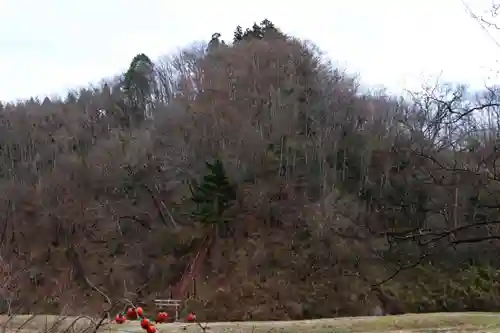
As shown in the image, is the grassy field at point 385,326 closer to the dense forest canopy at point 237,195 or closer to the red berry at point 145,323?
the dense forest canopy at point 237,195

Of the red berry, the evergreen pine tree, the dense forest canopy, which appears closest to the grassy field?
the dense forest canopy

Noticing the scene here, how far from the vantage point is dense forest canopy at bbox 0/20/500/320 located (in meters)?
25.9

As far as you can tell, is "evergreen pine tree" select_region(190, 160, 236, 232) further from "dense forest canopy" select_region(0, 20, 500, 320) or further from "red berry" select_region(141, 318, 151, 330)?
"red berry" select_region(141, 318, 151, 330)

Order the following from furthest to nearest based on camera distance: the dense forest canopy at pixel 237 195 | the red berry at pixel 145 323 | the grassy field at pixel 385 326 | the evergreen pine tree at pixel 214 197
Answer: the evergreen pine tree at pixel 214 197
the dense forest canopy at pixel 237 195
the grassy field at pixel 385 326
the red berry at pixel 145 323

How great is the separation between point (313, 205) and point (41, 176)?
2140cm

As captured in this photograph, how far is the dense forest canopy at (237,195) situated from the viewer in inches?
1018

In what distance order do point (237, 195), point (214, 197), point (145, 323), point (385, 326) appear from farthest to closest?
point (237, 195) → point (214, 197) → point (385, 326) → point (145, 323)

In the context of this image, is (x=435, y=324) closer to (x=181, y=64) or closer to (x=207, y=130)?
(x=207, y=130)

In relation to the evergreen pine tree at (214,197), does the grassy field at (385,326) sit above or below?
below

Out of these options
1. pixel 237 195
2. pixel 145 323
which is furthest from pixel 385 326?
pixel 237 195

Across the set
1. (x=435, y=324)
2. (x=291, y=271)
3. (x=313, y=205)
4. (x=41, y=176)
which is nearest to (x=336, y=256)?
(x=291, y=271)

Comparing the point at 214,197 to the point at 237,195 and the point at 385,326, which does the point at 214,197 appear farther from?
the point at 385,326

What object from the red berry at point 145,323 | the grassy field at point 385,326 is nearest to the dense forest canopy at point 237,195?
the grassy field at point 385,326

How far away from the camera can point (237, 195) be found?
1300 inches
